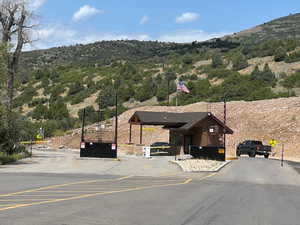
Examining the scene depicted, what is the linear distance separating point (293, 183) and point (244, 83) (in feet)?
209

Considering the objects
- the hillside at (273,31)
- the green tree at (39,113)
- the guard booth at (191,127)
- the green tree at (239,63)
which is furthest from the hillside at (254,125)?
the hillside at (273,31)

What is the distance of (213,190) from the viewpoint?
60.7 feet

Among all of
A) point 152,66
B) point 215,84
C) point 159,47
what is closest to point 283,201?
point 215,84

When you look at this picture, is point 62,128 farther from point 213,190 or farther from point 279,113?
point 213,190

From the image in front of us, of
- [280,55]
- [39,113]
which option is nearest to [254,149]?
[39,113]

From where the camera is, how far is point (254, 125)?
2584 inches

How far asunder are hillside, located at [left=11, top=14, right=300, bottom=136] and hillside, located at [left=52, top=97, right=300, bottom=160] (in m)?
7.50

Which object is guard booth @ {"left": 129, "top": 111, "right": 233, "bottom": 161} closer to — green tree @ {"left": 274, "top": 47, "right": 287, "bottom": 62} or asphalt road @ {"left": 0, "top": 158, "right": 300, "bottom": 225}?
asphalt road @ {"left": 0, "top": 158, "right": 300, "bottom": 225}

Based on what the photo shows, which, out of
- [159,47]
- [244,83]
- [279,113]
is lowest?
[279,113]

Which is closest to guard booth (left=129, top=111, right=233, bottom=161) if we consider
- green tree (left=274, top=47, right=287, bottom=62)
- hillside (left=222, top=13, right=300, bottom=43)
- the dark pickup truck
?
the dark pickup truck

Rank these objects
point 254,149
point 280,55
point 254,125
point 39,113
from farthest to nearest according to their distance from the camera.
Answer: point 280,55
point 39,113
point 254,125
point 254,149

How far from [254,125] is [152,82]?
111 feet

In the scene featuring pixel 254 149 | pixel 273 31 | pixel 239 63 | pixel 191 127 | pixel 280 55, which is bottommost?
pixel 254 149

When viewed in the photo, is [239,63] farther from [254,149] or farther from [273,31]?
[273,31]
